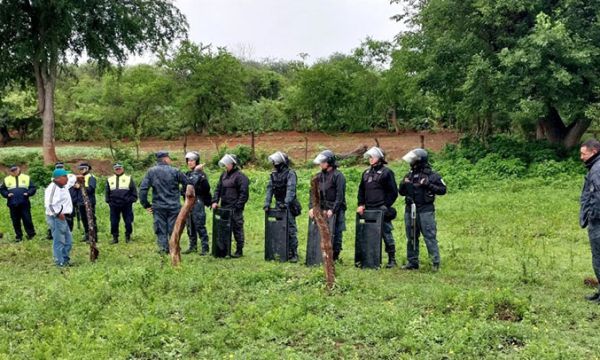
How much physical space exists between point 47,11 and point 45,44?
50.4 inches

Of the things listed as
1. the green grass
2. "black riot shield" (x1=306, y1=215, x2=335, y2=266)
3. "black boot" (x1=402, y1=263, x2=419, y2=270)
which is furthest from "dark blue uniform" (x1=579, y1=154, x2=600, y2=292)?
"black riot shield" (x1=306, y1=215, x2=335, y2=266)

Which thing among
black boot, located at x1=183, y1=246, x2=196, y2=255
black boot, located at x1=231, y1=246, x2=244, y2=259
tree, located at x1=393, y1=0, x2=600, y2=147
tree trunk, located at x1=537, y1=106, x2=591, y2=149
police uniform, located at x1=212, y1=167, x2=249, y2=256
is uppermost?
tree, located at x1=393, y1=0, x2=600, y2=147

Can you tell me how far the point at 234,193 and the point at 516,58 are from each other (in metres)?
12.0

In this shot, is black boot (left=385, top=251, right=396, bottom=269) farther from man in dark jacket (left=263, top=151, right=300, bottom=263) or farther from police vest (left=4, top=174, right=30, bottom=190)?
police vest (left=4, top=174, right=30, bottom=190)

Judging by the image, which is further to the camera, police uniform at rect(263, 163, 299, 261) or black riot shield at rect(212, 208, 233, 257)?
black riot shield at rect(212, 208, 233, 257)

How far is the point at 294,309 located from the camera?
6680 millimetres

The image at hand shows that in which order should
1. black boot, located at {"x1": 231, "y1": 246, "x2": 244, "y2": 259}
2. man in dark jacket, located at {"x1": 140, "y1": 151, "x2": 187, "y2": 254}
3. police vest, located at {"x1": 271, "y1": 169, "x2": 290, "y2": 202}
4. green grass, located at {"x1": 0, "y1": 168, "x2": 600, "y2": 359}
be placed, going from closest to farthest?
green grass, located at {"x1": 0, "y1": 168, "x2": 600, "y2": 359} → police vest, located at {"x1": 271, "y1": 169, "x2": 290, "y2": 202} → man in dark jacket, located at {"x1": 140, "y1": 151, "x2": 187, "y2": 254} → black boot, located at {"x1": 231, "y1": 246, "x2": 244, "y2": 259}

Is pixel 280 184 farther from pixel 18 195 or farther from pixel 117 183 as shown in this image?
pixel 18 195

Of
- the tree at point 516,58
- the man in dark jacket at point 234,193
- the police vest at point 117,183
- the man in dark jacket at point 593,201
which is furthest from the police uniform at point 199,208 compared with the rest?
the tree at point 516,58

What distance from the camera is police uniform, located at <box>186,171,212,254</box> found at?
434 inches

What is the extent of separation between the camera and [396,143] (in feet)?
103

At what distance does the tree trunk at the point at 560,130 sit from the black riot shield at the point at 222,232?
51.7ft

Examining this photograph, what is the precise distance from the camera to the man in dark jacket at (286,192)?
33.1 ft

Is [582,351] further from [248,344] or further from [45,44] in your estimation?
[45,44]
